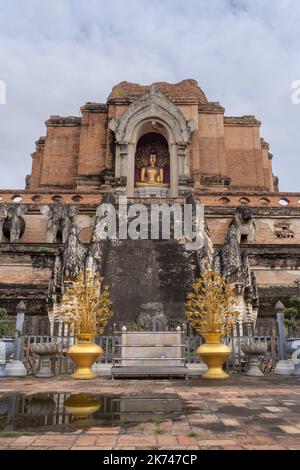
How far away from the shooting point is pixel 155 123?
24484mm

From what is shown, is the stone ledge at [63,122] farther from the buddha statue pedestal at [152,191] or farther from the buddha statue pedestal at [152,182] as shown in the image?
the buddha statue pedestal at [152,191]

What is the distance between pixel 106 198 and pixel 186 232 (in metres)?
3.54

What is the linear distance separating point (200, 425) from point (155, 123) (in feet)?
72.2

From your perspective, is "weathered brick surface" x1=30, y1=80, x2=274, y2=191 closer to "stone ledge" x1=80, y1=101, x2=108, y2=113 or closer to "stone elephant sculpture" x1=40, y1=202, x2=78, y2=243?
"stone ledge" x1=80, y1=101, x2=108, y2=113

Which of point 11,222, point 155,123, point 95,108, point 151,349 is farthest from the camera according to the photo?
point 95,108

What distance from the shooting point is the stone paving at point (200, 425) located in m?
3.46

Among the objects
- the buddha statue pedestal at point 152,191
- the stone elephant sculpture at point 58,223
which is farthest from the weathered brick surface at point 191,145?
the stone elephant sculpture at point 58,223

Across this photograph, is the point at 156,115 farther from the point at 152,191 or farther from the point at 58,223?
the point at 58,223

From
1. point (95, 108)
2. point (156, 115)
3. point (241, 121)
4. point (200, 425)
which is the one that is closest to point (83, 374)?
point (200, 425)

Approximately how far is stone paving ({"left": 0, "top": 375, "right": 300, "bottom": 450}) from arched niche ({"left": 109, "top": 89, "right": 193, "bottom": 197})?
17.6m

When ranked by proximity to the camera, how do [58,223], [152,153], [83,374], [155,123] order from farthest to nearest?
[152,153], [155,123], [58,223], [83,374]

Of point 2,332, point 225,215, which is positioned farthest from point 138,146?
point 2,332

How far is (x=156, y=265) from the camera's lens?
44.9ft
